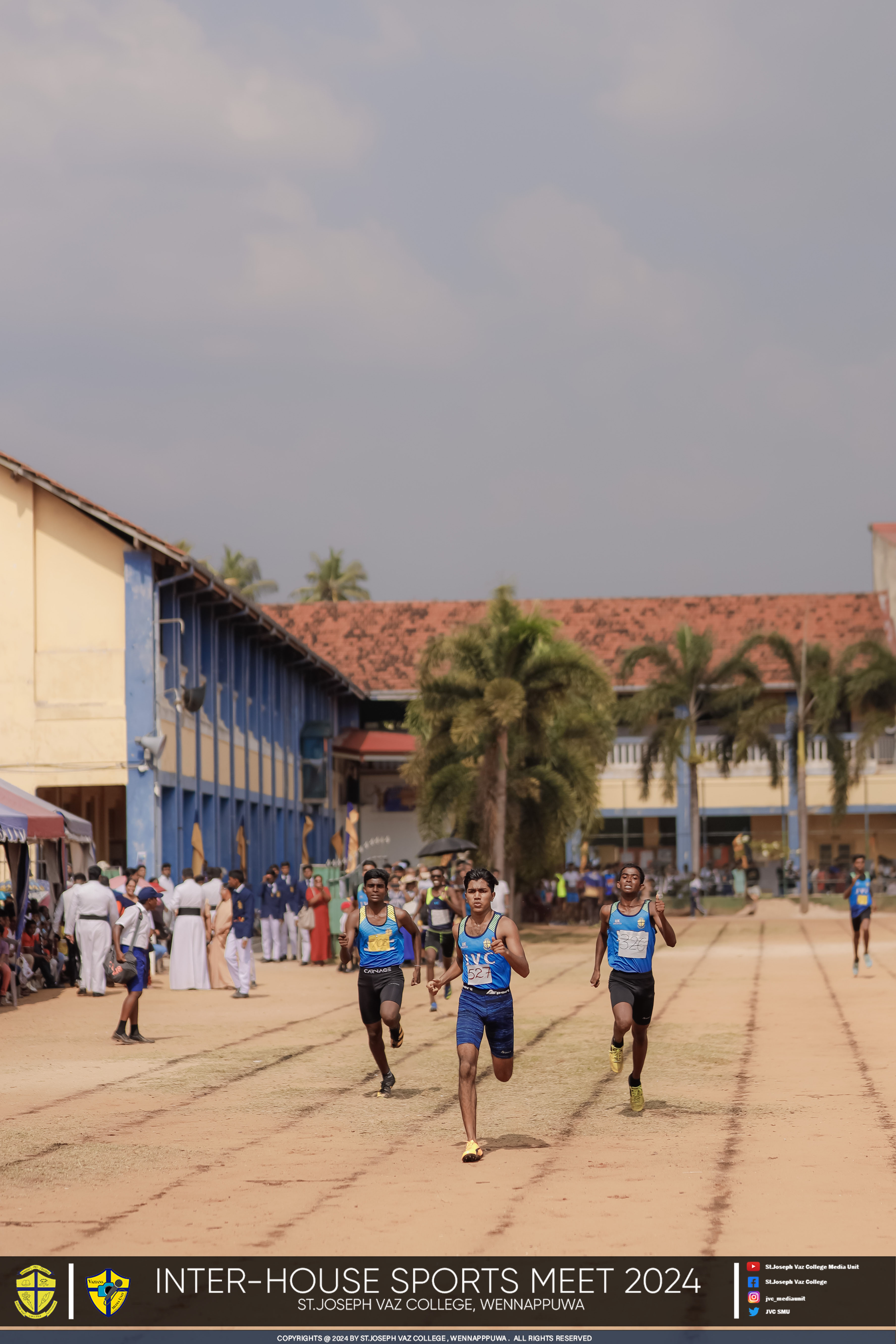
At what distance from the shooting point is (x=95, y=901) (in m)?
21.7

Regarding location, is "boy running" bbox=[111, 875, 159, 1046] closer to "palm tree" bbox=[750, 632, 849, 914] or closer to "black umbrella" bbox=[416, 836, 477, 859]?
"black umbrella" bbox=[416, 836, 477, 859]

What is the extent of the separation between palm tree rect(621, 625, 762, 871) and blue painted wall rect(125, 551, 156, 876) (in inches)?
863

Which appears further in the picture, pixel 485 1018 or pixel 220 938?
pixel 220 938

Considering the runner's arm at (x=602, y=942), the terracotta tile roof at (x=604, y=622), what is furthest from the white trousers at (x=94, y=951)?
the terracotta tile roof at (x=604, y=622)

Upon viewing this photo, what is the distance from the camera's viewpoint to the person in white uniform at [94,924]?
71.1 ft

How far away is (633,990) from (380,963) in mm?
1958

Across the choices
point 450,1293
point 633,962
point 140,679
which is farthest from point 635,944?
point 140,679

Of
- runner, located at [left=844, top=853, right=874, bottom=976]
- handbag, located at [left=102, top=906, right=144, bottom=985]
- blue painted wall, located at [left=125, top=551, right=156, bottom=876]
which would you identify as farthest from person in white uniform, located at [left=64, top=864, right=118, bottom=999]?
runner, located at [left=844, top=853, right=874, bottom=976]

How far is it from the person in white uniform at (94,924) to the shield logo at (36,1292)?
14.3 m

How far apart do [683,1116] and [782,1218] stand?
3438mm

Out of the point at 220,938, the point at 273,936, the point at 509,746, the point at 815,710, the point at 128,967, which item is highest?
the point at 815,710

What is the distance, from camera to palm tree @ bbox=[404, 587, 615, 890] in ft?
125

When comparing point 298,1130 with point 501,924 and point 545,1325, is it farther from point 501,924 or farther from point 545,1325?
point 545,1325

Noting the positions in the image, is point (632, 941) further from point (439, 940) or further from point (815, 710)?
point (815, 710)
